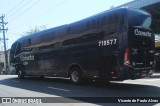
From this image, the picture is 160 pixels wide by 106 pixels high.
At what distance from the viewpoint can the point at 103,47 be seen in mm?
13594

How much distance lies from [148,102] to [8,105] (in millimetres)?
4754

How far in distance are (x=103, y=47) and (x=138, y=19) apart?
199 cm

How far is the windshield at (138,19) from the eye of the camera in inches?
494

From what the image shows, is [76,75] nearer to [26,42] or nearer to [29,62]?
[29,62]

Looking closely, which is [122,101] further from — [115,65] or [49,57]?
[49,57]

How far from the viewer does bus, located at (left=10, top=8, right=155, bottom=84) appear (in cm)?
1241

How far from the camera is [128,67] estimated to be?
12.2 m

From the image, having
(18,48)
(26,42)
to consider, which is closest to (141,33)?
(26,42)

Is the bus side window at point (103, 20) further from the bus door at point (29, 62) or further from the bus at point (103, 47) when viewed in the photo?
the bus door at point (29, 62)

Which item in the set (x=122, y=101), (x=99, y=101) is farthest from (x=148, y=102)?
(x=99, y=101)

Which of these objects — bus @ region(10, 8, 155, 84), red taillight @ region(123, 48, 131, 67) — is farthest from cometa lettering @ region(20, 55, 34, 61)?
red taillight @ region(123, 48, 131, 67)

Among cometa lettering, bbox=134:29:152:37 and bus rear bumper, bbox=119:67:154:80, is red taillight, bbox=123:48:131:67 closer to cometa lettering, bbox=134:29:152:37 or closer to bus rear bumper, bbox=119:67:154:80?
bus rear bumper, bbox=119:67:154:80

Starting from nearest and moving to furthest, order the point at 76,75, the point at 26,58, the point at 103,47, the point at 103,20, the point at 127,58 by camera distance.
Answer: the point at 127,58 → the point at 103,47 → the point at 103,20 → the point at 76,75 → the point at 26,58

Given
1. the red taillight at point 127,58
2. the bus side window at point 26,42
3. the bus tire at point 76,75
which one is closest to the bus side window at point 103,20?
the red taillight at point 127,58
